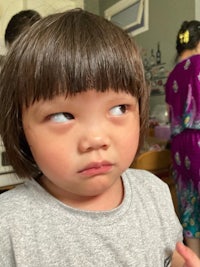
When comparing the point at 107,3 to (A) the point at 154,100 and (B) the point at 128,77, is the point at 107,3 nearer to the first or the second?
(A) the point at 154,100

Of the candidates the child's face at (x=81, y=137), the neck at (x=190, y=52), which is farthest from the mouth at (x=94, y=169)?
the neck at (x=190, y=52)

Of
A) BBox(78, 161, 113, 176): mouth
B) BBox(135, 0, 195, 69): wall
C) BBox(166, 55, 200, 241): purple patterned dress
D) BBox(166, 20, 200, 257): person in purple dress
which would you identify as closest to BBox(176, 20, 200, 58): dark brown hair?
BBox(166, 20, 200, 257): person in purple dress

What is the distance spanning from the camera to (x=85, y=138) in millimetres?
393

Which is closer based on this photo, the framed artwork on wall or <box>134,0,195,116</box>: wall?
<box>134,0,195,116</box>: wall

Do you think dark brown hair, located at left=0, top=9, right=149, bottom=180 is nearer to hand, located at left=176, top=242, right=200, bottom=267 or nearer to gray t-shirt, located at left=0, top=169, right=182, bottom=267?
gray t-shirt, located at left=0, top=169, right=182, bottom=267

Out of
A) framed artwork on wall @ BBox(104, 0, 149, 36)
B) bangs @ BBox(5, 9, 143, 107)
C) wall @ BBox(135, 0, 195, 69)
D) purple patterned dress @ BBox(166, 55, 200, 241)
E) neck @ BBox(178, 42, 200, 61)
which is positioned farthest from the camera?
framed artwork on wall @ BBox(104, 0, 149, 36)

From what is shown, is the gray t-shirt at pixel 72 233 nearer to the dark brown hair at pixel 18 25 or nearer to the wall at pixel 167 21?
the dark brown hair at pixel 18 25

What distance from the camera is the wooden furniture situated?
1.21 m

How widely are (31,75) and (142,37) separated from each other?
1853mm

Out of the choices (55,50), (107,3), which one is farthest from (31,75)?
(107,3)

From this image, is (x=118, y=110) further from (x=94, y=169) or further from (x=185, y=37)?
(x=185, y=37)

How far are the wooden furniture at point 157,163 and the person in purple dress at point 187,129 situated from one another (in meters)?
0.07

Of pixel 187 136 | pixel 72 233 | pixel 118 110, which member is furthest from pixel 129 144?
pixel 187 136

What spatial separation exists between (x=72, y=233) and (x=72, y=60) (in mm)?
268
